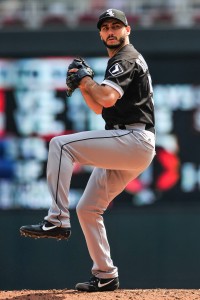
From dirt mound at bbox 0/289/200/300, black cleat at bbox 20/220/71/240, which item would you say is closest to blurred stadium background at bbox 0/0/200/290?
dirt mound at bbox 0/289/200/300

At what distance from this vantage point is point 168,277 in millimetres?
9945

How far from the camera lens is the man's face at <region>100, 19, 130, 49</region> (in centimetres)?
501

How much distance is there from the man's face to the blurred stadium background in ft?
15.4

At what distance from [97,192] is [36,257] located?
489cm

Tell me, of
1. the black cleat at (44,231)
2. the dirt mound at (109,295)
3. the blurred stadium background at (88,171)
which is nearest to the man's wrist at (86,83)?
the black cleat at (44,231)

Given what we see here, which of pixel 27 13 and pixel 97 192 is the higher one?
pixel 27 13

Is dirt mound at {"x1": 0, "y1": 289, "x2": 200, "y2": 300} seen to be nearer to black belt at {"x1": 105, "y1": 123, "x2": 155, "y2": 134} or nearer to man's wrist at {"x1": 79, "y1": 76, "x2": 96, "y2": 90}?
black belt at {"x1": 105, "y1": 123, "x2": 155, "y2": 134}

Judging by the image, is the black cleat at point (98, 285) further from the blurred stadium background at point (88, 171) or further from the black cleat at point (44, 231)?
the blurred stadium background at point (88, 171)

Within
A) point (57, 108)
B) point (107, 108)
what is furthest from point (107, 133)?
point (57, 108)

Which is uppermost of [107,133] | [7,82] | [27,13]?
[27,13]

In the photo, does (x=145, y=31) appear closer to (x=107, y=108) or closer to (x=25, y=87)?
(x=25, y=87)

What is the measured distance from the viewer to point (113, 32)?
197 inches

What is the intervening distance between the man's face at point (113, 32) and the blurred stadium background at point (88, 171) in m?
4.70

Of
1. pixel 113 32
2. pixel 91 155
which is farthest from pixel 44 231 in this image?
pixel 113 32
